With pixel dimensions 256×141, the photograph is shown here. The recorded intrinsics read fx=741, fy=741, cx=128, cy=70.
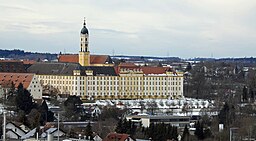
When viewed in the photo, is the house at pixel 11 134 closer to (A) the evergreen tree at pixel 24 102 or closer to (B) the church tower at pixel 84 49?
(A) the evergreen tree at pixel 24 102

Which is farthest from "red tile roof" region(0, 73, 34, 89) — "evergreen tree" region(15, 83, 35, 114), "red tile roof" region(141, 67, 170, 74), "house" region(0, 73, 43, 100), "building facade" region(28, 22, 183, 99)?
"red tile roof" region(141, 67, 170, 74)

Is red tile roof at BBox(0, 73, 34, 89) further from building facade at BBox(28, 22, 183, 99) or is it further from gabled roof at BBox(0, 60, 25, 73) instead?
gabled roof at BBox(0, 60, 25, 73)

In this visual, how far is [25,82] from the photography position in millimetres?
56656

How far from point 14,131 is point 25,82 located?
26.0m

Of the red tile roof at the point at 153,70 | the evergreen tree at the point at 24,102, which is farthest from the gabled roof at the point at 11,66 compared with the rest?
the evergreen tree at the point at 24,102

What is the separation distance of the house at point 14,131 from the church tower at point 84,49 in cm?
3542

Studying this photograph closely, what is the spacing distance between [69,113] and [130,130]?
11.8 metres

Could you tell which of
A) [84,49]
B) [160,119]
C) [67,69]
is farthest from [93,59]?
[160,119]

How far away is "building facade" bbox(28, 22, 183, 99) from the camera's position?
63219mm

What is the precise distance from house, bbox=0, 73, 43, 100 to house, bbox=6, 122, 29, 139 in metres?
21.3

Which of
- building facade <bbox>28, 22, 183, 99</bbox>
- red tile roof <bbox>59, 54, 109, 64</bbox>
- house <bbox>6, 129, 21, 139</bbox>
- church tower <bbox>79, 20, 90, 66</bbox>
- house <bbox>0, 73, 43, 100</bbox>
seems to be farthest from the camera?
red tile roof <bbox>59, 54, 109, 64</bbox>

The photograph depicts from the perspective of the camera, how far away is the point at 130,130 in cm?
3141

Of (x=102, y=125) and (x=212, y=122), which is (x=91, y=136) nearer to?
(x=102, y=125)

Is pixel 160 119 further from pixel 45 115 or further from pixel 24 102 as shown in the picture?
pixel 24 102
